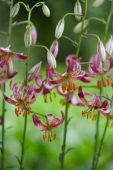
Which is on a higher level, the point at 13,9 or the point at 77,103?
the point at 13,9

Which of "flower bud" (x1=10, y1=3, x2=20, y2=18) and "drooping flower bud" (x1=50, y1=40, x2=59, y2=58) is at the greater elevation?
"flower bud" (x1=10, y1=3, x2=20, y2=18)

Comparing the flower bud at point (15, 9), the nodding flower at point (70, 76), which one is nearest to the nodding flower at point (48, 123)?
the nodding flower at point (70, 76)

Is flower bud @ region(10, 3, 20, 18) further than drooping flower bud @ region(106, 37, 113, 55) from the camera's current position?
No

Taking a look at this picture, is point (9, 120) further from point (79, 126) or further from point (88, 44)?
point (88, 44)

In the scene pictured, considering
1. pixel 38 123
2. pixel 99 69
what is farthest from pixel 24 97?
pixel 99 69

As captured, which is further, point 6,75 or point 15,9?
point 6,75

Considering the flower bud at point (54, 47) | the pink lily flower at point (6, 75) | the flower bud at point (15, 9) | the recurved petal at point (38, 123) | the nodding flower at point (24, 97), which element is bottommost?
the recurved petal at point (38, 123)

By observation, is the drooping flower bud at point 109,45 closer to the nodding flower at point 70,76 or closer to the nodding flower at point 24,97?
the nodding flower at point 70,76

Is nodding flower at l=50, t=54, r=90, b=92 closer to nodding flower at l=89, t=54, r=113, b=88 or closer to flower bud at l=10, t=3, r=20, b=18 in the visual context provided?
nodding flower at l=89, t=54, r=113, b=88

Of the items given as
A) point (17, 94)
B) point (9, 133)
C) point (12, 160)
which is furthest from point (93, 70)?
point (9, 133)

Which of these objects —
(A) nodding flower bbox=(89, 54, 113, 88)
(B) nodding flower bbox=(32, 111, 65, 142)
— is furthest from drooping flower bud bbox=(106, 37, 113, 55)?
(B) nodding flower bbox=(32, 111, 65, 142)

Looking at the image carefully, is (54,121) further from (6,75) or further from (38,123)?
(6,75)
